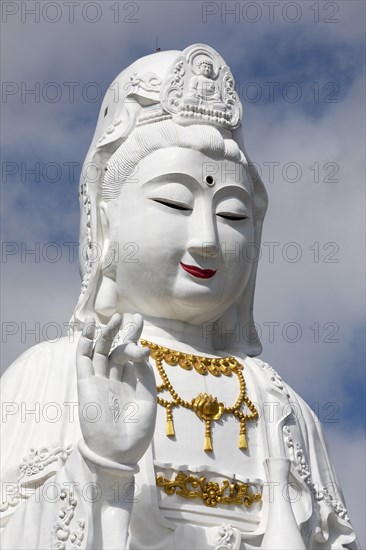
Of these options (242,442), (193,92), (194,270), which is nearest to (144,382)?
(242,442)

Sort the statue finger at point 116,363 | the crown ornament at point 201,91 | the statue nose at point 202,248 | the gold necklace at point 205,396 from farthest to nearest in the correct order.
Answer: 1. the crown ornament at point 201,91
2. the statue nose at point 202,248
3. the gold necklace at point 205,396
4. the statue finger at point 116,363

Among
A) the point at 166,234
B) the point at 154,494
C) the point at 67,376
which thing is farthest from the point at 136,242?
the point at 154,494

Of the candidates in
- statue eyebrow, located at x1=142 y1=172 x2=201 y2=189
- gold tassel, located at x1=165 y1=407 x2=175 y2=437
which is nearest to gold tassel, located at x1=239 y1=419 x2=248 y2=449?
gold tassel, located at x1=165 y1=407 x2=175 y2=437

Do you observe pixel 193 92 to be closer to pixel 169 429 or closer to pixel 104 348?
pixel 104 348

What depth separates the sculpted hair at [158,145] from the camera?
40.4ft

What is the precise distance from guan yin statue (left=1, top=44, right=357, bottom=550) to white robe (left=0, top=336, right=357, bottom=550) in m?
0.01

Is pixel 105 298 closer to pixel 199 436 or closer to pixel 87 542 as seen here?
pixel 199 436

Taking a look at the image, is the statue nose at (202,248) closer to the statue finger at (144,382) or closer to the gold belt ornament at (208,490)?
the statue finger at (144,382)

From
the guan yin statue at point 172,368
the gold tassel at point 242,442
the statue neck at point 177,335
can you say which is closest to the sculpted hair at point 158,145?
the guan yin statue at point 172,368

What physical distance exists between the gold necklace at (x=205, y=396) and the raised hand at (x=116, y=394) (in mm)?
745

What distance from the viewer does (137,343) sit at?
11836mm

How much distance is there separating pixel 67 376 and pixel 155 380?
78cm

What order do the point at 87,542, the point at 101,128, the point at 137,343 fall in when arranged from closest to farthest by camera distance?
the point at 87,542, the point at 137,343, the point at 101,128

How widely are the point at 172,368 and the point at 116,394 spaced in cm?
111
